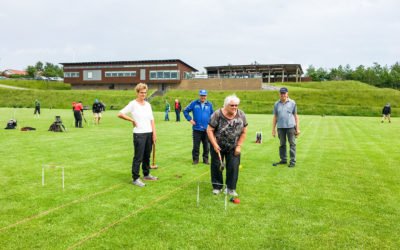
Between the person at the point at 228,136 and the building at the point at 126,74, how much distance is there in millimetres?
67158

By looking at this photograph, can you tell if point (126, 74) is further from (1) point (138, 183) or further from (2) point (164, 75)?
(1) point (138, 183)

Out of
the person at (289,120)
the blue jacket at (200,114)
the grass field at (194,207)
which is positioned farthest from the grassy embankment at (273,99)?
the grass field at (194,207)

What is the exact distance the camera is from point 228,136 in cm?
529

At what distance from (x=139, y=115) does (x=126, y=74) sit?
7246cm

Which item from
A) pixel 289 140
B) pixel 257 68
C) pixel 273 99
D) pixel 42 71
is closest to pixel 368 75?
pixel 257 68

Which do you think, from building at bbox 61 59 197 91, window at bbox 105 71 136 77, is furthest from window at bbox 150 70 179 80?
window at bbox 105 71 136 77

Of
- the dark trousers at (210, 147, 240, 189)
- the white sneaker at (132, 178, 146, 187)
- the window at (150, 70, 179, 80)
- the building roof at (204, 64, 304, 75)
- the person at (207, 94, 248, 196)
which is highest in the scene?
the building roof at (204, 64, 304, 75)

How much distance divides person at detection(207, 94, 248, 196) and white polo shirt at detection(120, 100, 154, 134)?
5.24ft

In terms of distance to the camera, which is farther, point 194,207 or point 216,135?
point 216,135

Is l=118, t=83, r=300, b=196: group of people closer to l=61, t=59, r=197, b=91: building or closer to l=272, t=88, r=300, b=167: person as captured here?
l=272, t=88, r=300, b=167: person

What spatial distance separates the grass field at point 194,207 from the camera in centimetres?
381

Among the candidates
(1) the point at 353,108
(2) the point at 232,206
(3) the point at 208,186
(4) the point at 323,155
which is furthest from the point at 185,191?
(1) the point at 353,108

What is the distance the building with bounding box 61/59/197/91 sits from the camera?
71.8 m

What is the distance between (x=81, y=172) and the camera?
7277 millimetres
